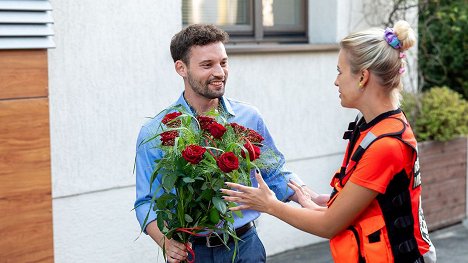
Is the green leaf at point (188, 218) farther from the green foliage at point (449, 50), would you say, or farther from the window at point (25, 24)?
the green foliage at point (449, 50)

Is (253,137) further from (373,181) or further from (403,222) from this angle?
(403,222)

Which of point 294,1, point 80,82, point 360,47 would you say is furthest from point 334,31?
point 360,47

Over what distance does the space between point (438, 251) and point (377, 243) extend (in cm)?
492

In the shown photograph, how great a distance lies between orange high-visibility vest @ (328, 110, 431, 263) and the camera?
3207mm

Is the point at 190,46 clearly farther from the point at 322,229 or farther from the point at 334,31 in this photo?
the point at 334,31

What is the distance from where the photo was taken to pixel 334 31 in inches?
323

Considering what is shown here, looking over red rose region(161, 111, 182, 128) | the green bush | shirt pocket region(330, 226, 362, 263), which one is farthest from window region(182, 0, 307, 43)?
shirt pocket region(330, 226, 362, 263)

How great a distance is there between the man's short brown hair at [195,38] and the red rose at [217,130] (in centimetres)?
74

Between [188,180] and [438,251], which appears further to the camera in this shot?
[438,251]

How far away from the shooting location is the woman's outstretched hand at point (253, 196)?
10.8 feet

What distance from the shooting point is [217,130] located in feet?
10.9

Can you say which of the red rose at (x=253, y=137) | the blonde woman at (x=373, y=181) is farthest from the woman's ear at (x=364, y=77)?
the red rose at (x=253, y=137)

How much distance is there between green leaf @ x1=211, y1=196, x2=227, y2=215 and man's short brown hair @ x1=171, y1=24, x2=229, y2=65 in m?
0.90

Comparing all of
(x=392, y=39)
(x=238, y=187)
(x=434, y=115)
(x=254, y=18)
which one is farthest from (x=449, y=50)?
(x=238, y=187)
